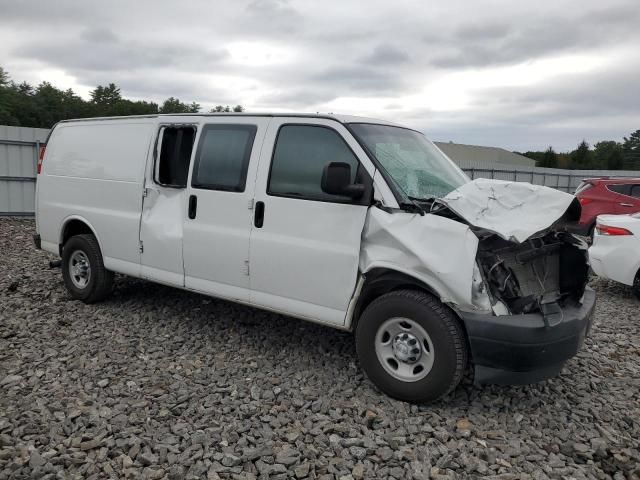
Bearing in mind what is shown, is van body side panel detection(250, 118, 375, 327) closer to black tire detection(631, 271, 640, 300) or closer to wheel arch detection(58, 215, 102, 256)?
wheel arch detection(58, 215, 102, 256)

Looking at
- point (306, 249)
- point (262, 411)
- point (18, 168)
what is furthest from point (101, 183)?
point (18, 168)

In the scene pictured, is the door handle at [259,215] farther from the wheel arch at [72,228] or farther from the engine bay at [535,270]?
the wheel arch at [72,228]

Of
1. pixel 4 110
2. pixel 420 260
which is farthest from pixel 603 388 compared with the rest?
pixel 4 110

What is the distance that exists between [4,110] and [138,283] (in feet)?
180

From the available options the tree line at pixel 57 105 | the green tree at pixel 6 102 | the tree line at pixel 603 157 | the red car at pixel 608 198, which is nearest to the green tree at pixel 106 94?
the tree line at pixel 57 105

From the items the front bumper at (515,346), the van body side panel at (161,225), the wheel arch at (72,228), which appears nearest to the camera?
the front bumper at (515,346)

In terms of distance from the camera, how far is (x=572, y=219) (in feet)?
13.3

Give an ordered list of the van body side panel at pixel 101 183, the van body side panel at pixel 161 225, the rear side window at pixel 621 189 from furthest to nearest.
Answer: the rear side window at pixel 621 189
the van body side panel at pixel 101 183
the van body side panel at pixel 161 225

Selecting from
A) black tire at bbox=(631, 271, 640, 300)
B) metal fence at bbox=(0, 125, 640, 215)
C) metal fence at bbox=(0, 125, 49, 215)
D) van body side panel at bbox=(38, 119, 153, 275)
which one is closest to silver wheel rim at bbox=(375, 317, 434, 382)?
van body side panel at bbox=(38, 119, 153, 275)

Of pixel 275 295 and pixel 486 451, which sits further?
pixel 275 295

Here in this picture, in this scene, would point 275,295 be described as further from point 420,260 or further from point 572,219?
point 572,219

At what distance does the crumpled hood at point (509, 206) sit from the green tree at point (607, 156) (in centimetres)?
6770

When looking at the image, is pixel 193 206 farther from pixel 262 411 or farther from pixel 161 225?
pixel 262 411

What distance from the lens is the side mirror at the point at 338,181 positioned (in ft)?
12.5
